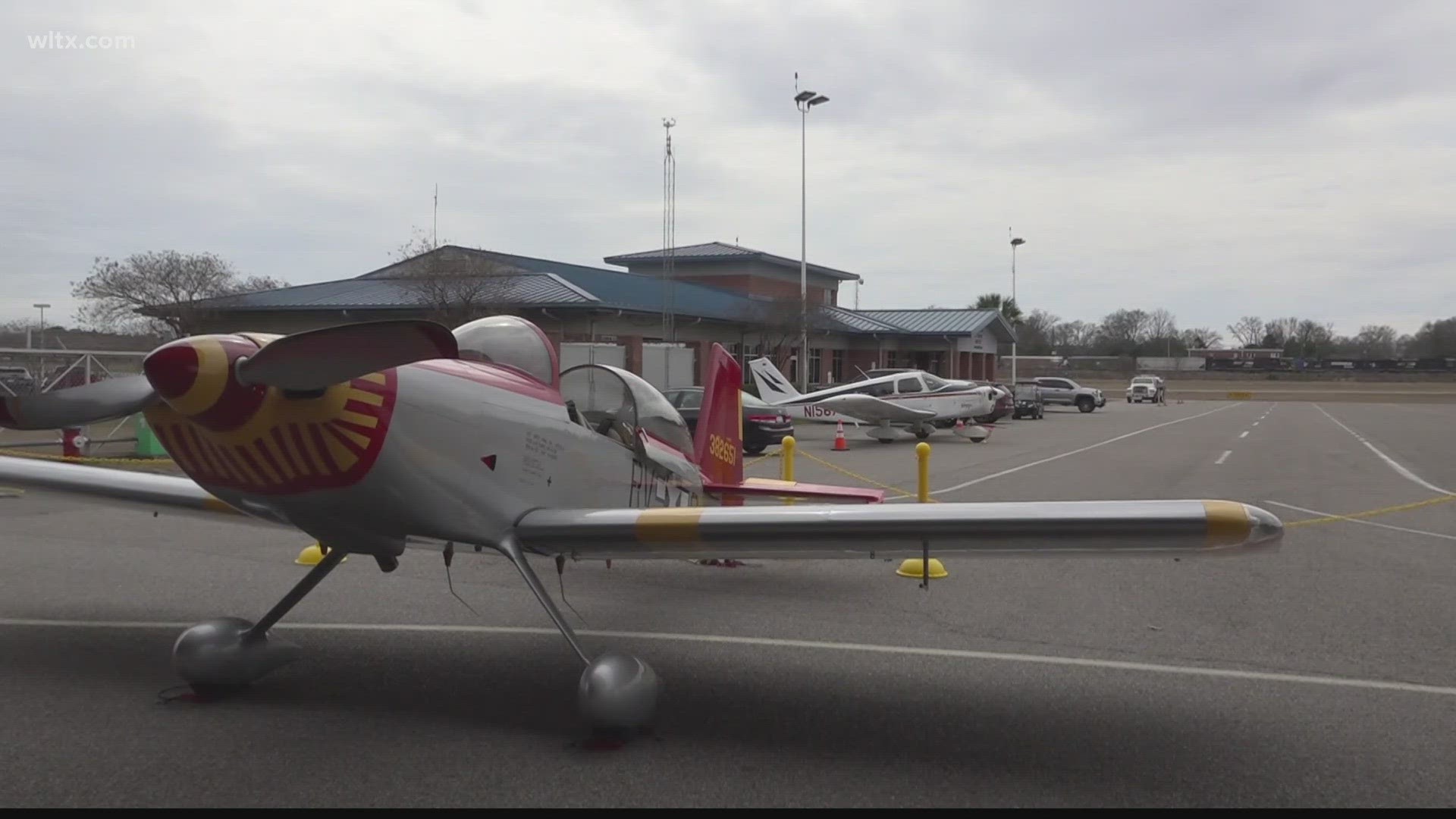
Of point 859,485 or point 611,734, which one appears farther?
point 859,485

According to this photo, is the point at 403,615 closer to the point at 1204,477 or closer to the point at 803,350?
the point at 1204,477

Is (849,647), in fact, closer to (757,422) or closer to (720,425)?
(720,425)

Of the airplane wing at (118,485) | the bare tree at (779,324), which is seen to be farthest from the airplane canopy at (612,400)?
the bare tree at (779,324)

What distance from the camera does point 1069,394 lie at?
5100 cm

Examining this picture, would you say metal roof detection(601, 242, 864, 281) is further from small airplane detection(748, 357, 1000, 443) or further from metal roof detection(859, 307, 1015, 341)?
small airplane detection(748, 357, 1000, 443)

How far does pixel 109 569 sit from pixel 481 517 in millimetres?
5431

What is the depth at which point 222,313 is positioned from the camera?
32.1m

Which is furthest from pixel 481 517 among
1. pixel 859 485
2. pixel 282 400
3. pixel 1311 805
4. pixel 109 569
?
pixel 859 485

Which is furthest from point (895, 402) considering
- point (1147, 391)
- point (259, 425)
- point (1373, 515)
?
point (1147, 391)

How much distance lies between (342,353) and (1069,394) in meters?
50.6

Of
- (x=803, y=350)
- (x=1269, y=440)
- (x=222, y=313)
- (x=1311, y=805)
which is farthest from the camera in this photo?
(x=803, y=350)

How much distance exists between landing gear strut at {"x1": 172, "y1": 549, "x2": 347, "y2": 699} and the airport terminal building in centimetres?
1938

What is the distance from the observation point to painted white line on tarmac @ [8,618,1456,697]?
5492mm

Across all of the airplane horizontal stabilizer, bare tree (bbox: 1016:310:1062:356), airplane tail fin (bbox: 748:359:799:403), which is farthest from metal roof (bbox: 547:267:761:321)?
bare tree (bbox: 1016:310:1062:356)
